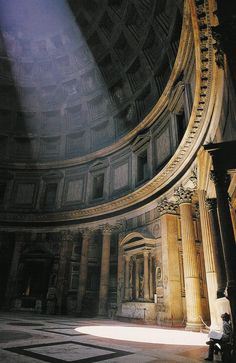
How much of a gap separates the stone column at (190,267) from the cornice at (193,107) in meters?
1.40

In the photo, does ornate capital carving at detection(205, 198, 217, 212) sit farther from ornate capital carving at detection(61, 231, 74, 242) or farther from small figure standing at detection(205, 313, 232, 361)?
ornate capital carving at detection(61, 231, 74, 242)

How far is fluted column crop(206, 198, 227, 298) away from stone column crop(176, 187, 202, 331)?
269cm

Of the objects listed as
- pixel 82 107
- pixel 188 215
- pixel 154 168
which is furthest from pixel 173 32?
pixel 82 107

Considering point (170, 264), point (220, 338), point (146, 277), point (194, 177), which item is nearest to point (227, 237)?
point (220, 338)

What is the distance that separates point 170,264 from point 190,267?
6.11ft

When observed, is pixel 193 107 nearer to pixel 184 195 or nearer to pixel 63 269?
pixel 184 195

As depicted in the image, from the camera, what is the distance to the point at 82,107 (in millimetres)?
25031

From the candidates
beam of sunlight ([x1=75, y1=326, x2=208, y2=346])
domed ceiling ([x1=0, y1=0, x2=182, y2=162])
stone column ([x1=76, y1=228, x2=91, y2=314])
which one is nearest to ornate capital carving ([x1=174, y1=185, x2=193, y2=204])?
beam of sunlight ([x1=75, y1=326, x2=208, y2=346])

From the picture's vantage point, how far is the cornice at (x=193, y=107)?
813cm

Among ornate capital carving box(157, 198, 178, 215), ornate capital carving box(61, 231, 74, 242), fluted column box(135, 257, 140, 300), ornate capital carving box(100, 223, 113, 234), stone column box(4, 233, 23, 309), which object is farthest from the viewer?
ornate capital carving box(61, 231, 74, 242)

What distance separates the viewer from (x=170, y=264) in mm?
13289

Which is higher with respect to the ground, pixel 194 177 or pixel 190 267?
pixel 194 177

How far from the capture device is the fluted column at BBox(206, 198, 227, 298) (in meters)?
7.68

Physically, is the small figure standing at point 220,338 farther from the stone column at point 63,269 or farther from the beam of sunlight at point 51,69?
the beam of sunlight at point 51,69
